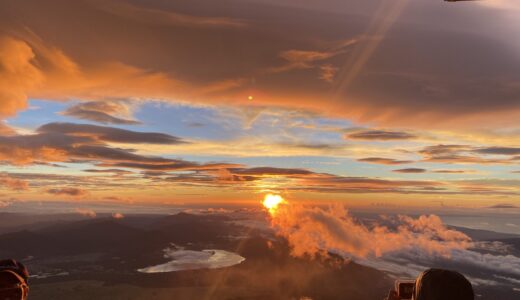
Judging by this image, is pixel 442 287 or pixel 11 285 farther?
pixel 442 287

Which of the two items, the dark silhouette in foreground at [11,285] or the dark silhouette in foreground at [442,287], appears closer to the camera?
the dark silhouette in foreground at [11,285]

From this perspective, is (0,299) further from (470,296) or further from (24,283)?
(470,296)

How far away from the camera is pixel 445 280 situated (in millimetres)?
11219

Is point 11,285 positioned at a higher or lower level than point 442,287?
lower

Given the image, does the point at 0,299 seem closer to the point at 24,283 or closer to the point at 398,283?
the point at 24,283

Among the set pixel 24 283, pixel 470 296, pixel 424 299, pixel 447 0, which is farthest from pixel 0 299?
Result: pixel 447 0

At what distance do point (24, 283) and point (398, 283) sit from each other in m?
11.0

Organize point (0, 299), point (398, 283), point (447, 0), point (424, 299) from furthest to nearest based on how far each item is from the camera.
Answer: point (447, 0) < point (398, 283) < point (424, 299) < point (0, 299)

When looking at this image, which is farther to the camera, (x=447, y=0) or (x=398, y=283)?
(x=447, y=0)

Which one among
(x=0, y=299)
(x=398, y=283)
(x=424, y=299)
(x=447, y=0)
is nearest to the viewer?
(x=0, y=299)

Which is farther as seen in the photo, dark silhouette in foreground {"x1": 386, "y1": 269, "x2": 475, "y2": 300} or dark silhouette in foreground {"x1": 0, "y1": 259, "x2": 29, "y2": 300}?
dark silhouette in foreground {"x1": 386, "y1": 269, "x2": 475, "y2": 300}

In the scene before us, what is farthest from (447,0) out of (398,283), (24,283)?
(24,283)

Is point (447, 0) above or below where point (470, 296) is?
above

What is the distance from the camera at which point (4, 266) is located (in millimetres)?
9898
